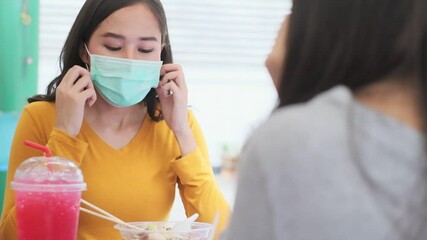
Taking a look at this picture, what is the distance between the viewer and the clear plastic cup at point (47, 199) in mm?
1275

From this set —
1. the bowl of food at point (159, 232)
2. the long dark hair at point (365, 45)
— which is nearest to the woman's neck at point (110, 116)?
the bowl of food at point (159, 232)

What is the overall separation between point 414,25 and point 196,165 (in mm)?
1028

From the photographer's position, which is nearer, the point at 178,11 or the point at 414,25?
the point at 414,25

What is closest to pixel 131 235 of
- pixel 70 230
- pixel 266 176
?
pixel 70 230

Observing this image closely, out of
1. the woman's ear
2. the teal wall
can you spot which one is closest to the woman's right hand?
the woman's ear

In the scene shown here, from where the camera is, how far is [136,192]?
1735 millimetres

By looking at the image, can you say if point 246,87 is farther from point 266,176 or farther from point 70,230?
point 266,176

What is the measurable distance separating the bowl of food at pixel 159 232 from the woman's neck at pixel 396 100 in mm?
702

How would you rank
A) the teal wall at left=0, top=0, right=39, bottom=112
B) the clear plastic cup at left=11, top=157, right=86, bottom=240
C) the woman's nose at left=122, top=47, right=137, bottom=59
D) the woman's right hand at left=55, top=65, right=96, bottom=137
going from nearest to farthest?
the clear plastic cup at left=11, top=157, right=86, bottom=240 < the woman's right hand at left=55, top=65, right=96, bottom=137 < the woman's nose at left=122, top=47, right=137, bottom=59 < the teal wall at left=0, top=0, right=39, bottom=112

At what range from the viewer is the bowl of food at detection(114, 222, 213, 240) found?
4.49 ft

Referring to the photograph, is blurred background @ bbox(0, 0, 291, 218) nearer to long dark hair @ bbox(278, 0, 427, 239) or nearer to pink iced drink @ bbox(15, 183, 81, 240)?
pink iced drink @ bbox(15, 183, 81, 240)

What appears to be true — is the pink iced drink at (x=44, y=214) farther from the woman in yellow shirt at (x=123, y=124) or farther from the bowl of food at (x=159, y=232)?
the woman in yellow shirt at (x=123, y=124)

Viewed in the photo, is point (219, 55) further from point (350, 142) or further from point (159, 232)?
point (350, 142)

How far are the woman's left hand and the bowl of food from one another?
0.38 m
